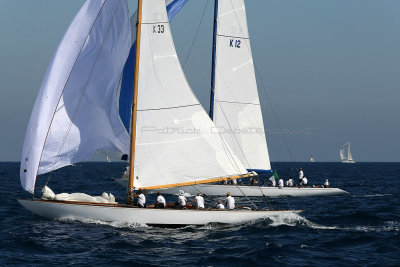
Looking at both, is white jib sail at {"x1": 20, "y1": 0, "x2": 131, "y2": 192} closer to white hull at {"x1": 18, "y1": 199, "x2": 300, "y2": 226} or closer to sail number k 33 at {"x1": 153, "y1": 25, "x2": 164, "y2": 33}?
sail number k 33 at {"x1": 153, "y1": 25, "x2": 164, "y2": 33}

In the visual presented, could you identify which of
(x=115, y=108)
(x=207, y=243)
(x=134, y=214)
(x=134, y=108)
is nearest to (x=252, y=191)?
(x=115, y=108)

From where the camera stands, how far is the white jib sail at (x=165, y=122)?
84.2 ft

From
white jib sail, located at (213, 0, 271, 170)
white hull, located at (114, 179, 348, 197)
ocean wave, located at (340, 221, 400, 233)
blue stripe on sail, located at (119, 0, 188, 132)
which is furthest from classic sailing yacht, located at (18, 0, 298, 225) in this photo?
white jib sail, located at (213, 0, 271, 170)

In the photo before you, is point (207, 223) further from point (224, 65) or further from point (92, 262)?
point (224, 65)

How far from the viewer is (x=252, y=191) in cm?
4125

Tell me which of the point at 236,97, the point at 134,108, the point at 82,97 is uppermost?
the point at 236,97

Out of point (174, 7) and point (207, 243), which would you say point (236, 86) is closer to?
point (174, 7)

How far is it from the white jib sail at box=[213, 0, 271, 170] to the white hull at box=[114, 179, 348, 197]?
2660 mm

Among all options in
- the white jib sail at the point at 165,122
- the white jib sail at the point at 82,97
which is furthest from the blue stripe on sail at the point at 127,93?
the white jib sail at the point at 165,122

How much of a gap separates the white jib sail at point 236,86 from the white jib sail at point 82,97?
16235mm

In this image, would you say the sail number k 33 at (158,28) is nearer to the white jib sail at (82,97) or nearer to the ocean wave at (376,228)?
the white jib sail at (82,97)

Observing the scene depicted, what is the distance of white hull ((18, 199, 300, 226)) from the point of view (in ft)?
80.4

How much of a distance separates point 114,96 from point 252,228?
8.75 m

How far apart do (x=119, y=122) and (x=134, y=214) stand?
176 inches
